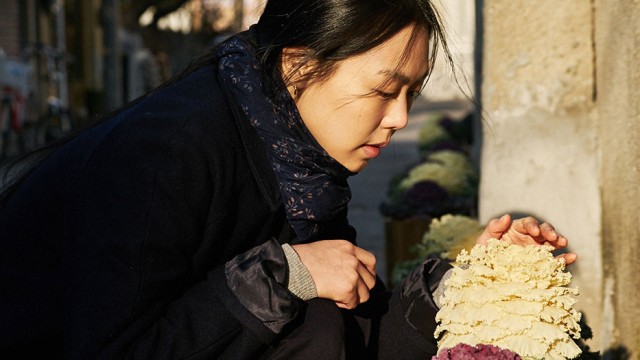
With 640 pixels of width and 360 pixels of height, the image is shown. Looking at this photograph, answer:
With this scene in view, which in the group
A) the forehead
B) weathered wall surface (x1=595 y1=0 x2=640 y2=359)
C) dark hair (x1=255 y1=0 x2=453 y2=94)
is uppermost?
dark hair (x1=255 y1=0 x2=453 y2=94)

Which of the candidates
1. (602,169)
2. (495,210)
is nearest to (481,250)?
(602,169)

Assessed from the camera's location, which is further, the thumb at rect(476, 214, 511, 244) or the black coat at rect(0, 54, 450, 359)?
the thumb at rect(476, 214, 511, 244)

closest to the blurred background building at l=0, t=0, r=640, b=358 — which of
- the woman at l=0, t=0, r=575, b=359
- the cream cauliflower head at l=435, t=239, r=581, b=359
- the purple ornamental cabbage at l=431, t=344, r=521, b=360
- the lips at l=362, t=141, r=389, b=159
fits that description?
the woman at l=0, t=0, r=575, b=359

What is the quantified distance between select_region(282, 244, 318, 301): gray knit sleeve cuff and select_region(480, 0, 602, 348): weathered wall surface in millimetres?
1676

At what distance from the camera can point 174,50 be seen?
98.4 feet

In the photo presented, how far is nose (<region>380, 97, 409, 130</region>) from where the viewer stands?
2348mm

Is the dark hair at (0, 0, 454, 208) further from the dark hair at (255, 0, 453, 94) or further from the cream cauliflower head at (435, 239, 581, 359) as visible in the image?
the cream cauliflower head at (435, 239, 581, 359)

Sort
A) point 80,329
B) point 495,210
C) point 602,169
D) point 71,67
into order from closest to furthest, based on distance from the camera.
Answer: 1. point 80,329
2. point 602,169
3. point 495,210
4. point 71,67

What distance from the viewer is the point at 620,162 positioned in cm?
325

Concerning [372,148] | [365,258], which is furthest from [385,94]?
[365,258]

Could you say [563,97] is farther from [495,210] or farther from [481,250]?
[481,250]

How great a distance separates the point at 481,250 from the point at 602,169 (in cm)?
166

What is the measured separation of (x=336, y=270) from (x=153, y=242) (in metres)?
0.43

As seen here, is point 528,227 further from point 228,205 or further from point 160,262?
point 160,262
